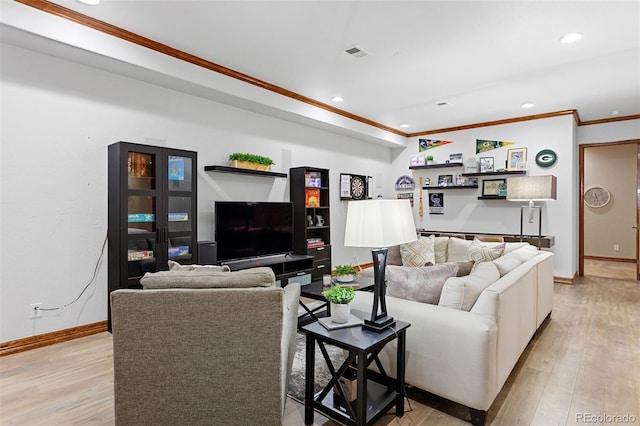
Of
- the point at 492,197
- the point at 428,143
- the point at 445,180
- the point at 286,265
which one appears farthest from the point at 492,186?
the point at 286,265

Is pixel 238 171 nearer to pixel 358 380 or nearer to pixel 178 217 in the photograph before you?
pixel 178 217

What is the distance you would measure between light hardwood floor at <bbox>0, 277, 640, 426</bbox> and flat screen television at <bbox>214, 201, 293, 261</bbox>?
1485 millimetres

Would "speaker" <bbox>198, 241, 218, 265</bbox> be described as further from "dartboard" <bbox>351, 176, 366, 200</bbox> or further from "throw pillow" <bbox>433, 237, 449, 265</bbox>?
"dartboard" <bbox>351, 176, 366, 200</bbox>

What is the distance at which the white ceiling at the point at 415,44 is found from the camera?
9.33 ft

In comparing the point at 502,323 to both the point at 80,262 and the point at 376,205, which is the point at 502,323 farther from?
the point at 80,262

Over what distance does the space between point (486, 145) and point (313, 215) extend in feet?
11.3

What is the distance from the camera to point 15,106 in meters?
3.00

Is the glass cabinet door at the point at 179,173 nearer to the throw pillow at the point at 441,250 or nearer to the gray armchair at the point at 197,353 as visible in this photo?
the gray armchair at the point at 197,353

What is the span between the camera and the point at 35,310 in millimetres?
3113

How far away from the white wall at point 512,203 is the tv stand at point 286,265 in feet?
10.7

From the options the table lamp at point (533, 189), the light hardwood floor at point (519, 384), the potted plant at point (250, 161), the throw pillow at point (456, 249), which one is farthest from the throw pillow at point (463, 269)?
the table lamp at point (533, 189)

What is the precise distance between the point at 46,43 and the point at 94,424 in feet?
9.32

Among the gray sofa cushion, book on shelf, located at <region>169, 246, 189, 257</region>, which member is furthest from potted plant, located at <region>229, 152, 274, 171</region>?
the gray sofa cushion

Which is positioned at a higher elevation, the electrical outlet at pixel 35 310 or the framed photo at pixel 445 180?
the framed photo at pixel 445 180
